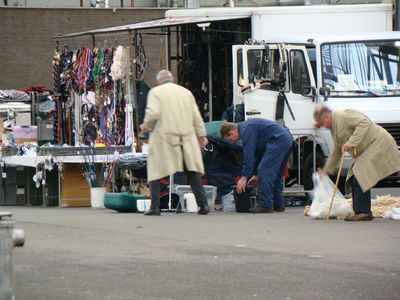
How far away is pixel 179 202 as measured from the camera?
11.6 metres

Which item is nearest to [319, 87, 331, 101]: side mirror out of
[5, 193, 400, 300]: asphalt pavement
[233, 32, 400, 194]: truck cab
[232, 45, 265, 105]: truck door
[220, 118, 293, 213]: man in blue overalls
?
[233, 32, 400, 194]: truck cab

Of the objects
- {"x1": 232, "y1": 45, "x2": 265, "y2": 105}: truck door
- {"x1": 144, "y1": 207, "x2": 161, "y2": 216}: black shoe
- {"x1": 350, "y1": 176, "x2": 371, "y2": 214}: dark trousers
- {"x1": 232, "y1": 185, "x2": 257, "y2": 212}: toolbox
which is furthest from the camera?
{"x1": 232, "y1": 45, "x2": 265, "y2": 105}: truck door

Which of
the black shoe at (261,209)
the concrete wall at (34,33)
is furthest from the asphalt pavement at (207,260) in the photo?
the concrete wall at (34,33)

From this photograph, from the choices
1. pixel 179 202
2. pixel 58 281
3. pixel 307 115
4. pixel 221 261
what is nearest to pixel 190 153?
pixel 179 202

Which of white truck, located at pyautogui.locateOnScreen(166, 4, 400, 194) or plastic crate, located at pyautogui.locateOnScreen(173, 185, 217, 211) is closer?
plastic crate, located at pyautogui.locateOnScreen(173, 185, 217, 211)

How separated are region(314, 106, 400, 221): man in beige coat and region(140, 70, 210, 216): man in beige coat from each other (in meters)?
1.77

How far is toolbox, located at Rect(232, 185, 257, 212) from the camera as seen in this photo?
1129 centimetres

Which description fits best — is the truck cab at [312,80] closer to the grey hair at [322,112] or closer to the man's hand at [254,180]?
the man's hand at [254,180]

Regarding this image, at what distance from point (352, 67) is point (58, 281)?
8.14 meters

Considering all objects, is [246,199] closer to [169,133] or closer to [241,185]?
[241,185]

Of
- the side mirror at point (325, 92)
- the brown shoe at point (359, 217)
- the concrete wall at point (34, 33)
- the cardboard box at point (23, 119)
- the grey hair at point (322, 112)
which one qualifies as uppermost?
the concrete wall at point (34, 33)

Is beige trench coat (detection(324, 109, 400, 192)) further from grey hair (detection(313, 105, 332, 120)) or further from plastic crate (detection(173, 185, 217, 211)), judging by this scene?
plastic crate (detection(173, 185, 217, 211))

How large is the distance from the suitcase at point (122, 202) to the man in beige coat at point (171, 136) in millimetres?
1238

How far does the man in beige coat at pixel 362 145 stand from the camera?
9.36 meters
